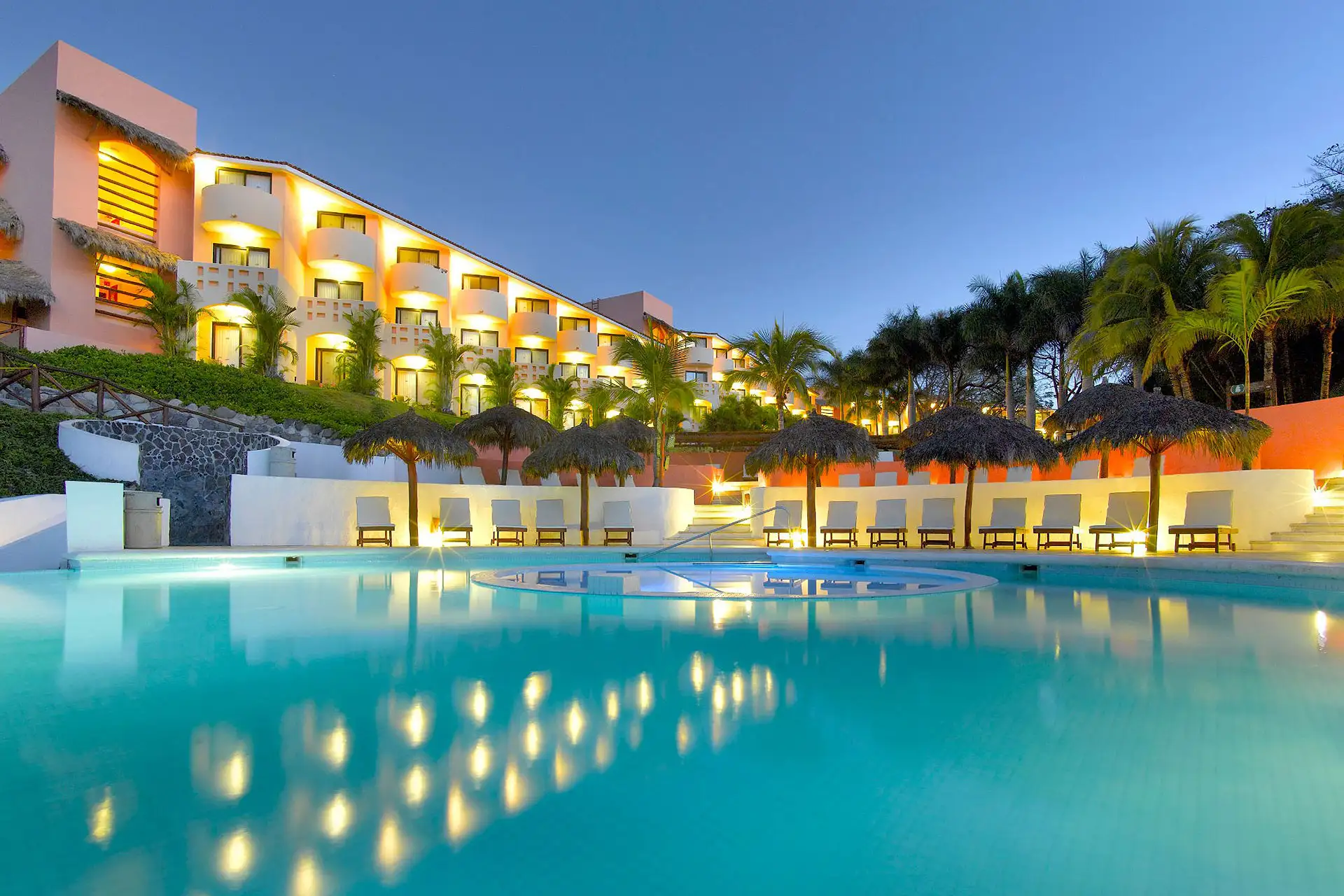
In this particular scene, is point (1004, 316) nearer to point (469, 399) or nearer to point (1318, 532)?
point (1318, 532)

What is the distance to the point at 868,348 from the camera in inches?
1448

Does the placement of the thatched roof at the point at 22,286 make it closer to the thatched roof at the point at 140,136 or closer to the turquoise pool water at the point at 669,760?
the thatched roof at the point at 140,136

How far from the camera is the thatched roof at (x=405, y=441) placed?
14375 mm

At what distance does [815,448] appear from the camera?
14.4 metres

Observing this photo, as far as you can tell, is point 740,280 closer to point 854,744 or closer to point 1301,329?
point 1301,329

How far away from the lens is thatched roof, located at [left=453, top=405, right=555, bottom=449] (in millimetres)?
17031

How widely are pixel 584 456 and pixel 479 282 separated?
1933cm

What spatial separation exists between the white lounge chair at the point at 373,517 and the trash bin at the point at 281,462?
4.53ft

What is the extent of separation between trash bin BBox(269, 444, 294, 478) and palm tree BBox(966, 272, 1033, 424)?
23.5 m

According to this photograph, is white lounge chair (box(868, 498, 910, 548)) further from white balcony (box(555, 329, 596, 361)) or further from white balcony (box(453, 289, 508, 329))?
white balcony (box(555, 329, 596, 361))

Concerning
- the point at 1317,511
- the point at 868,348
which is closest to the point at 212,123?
the point at 868,348

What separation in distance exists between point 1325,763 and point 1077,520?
450 inches

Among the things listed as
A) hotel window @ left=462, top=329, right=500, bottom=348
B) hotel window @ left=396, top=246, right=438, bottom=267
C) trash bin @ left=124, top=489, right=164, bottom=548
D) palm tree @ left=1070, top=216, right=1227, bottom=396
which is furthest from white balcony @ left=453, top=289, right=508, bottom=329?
palm tree @ left=1070, top=216, right=1227, bottom=396

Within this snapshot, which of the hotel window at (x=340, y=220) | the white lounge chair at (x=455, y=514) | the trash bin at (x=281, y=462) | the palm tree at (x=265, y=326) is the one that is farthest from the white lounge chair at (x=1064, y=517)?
the hotel window at (x=340, y=220)
